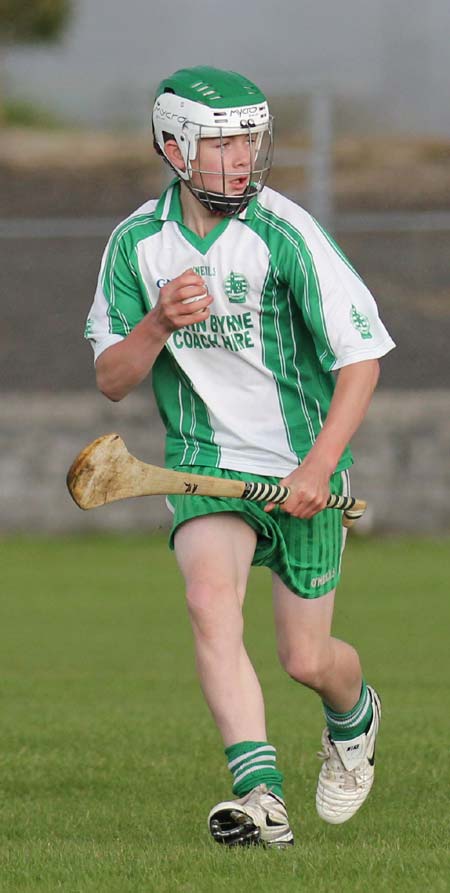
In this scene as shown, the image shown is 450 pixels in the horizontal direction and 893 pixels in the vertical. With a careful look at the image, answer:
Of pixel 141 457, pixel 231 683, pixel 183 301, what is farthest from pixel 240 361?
pixel 141 457

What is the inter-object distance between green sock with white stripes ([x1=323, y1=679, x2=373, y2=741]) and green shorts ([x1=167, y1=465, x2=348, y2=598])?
54 centimetres

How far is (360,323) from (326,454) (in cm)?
42

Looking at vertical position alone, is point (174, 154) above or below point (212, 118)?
below

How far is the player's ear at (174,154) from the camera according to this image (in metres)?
4.86

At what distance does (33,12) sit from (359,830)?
3011 centimetres

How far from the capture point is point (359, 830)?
4.99m

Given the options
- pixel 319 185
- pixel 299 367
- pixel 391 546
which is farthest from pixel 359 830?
pixel 319 185

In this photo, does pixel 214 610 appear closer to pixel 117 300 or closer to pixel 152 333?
pixel 152 333

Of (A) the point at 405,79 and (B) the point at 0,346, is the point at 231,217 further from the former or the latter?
(A) the point at 405,79

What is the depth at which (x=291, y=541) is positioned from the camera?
4902 mm

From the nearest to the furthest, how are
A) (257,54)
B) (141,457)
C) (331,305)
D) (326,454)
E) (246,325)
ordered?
(326,454)
(331,305)
(246,325)
(141,457)
(257,54)

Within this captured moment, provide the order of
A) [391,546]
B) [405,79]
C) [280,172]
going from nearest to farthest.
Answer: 1. [391,546]
2. [280,172]
3. [405,79]

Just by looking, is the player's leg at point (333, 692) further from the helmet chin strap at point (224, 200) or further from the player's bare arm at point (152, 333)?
the helmet chin strap at point (224, 200)

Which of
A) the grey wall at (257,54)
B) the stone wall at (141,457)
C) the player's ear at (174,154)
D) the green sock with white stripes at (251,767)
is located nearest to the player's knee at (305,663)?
the green sock with white stripes at (251,767)
